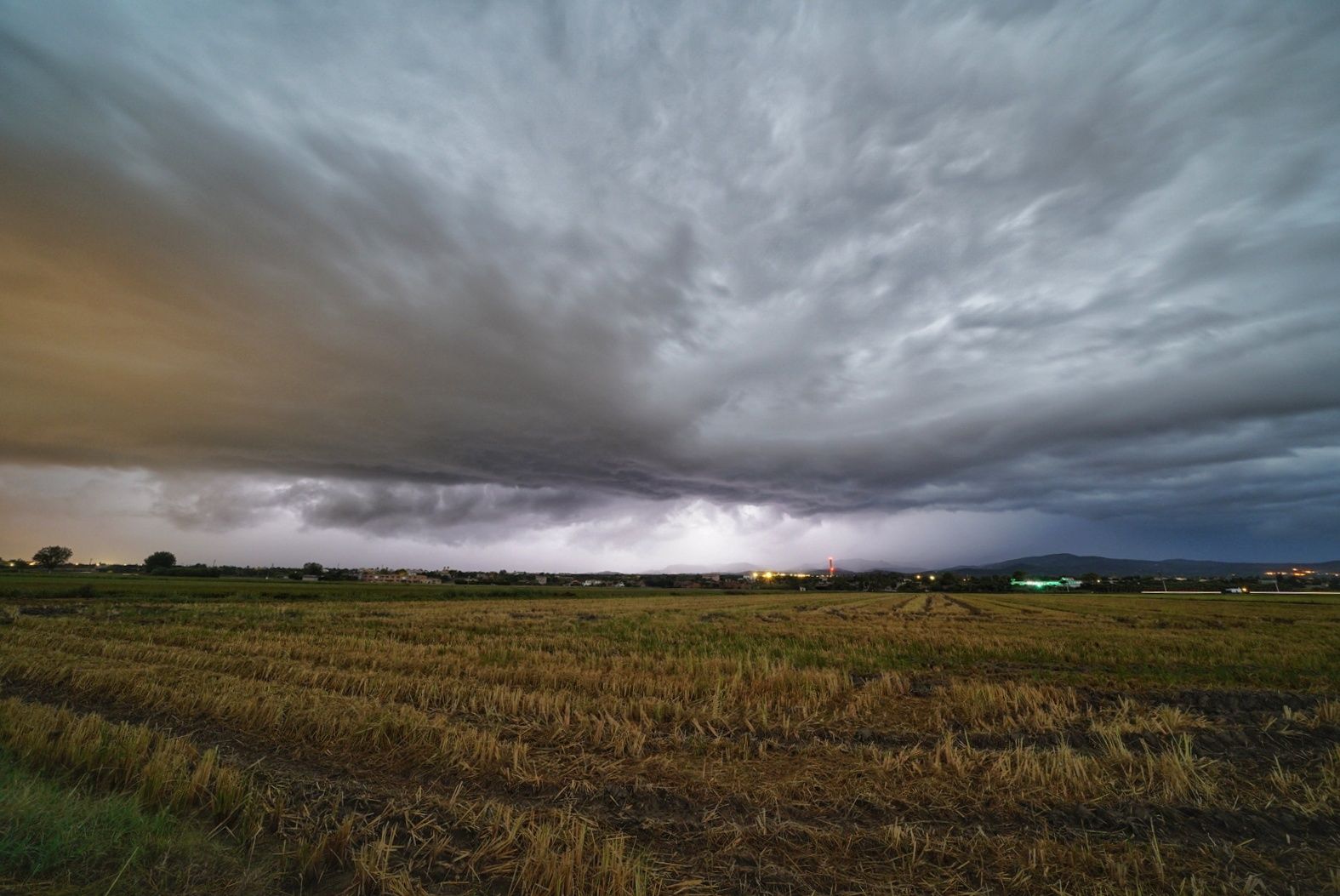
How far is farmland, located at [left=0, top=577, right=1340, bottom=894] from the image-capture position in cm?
524

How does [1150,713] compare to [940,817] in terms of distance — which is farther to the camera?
[1150,713]

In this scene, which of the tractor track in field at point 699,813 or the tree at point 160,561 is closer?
the tractor track in field at point 699,813

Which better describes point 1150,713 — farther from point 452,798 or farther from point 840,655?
point 452,798

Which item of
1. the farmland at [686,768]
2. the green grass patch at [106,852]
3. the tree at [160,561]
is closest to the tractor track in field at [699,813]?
the farmland at [686,768]

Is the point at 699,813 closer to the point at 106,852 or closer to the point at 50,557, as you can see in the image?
the point at 106,852

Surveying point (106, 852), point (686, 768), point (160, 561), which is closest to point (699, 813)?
point (686, 768)

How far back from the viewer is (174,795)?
638cm

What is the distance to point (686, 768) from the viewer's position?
7859 mm

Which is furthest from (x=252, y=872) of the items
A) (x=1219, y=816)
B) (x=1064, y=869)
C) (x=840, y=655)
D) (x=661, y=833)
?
(x=840, y=655)

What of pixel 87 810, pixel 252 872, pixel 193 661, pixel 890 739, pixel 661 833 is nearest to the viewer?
pixel 252 872

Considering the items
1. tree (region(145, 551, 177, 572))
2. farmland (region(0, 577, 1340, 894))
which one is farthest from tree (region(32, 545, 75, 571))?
farmland (region(0, 577, 1340, 894))

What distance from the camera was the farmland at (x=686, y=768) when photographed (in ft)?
17.2

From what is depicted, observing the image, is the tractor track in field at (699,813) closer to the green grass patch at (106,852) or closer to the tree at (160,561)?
the green grass patch at (106,852)

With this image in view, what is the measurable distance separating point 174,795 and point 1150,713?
637 inches
